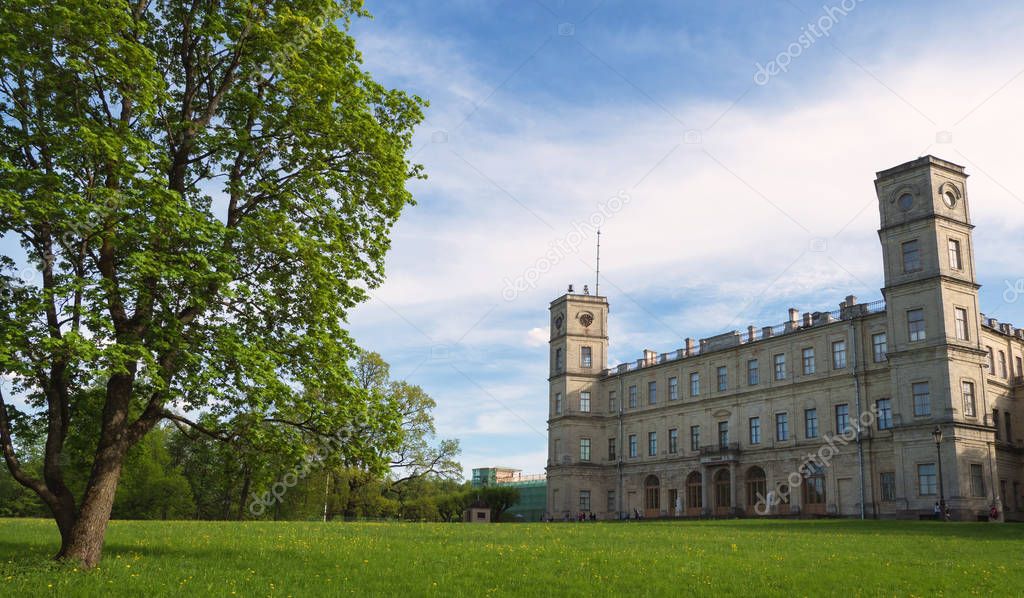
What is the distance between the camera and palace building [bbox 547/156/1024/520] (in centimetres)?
4831

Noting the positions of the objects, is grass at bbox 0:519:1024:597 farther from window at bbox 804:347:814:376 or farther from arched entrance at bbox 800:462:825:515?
window at bbox 804:347:814:376

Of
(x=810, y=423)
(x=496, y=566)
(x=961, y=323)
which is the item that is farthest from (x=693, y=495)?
(x=496, y=566)

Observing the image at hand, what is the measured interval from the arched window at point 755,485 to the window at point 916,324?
17.4 m

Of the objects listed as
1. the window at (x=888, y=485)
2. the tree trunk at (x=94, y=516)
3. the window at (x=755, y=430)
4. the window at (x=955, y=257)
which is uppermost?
the window at (x=955, y=257)

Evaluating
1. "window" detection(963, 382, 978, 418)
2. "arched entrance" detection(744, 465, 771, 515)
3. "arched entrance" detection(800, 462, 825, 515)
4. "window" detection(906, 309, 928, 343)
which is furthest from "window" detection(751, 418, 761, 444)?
"window" detection(963, 382, 978, 418)

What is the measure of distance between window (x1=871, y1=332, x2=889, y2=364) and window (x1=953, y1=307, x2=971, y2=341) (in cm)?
636

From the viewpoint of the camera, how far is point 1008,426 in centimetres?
5334

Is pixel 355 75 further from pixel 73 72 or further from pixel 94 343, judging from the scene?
pixel 94 343

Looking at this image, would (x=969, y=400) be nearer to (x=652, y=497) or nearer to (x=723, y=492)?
(x=723, y=492)

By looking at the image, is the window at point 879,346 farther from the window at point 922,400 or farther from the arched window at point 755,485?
the arched window at point 755,485

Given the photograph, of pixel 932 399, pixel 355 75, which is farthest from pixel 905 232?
pixel 355 75

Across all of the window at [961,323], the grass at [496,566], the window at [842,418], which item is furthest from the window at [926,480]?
the grass at [496,566]

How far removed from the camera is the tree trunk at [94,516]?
1538 cm

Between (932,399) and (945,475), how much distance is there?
14.4 ft
